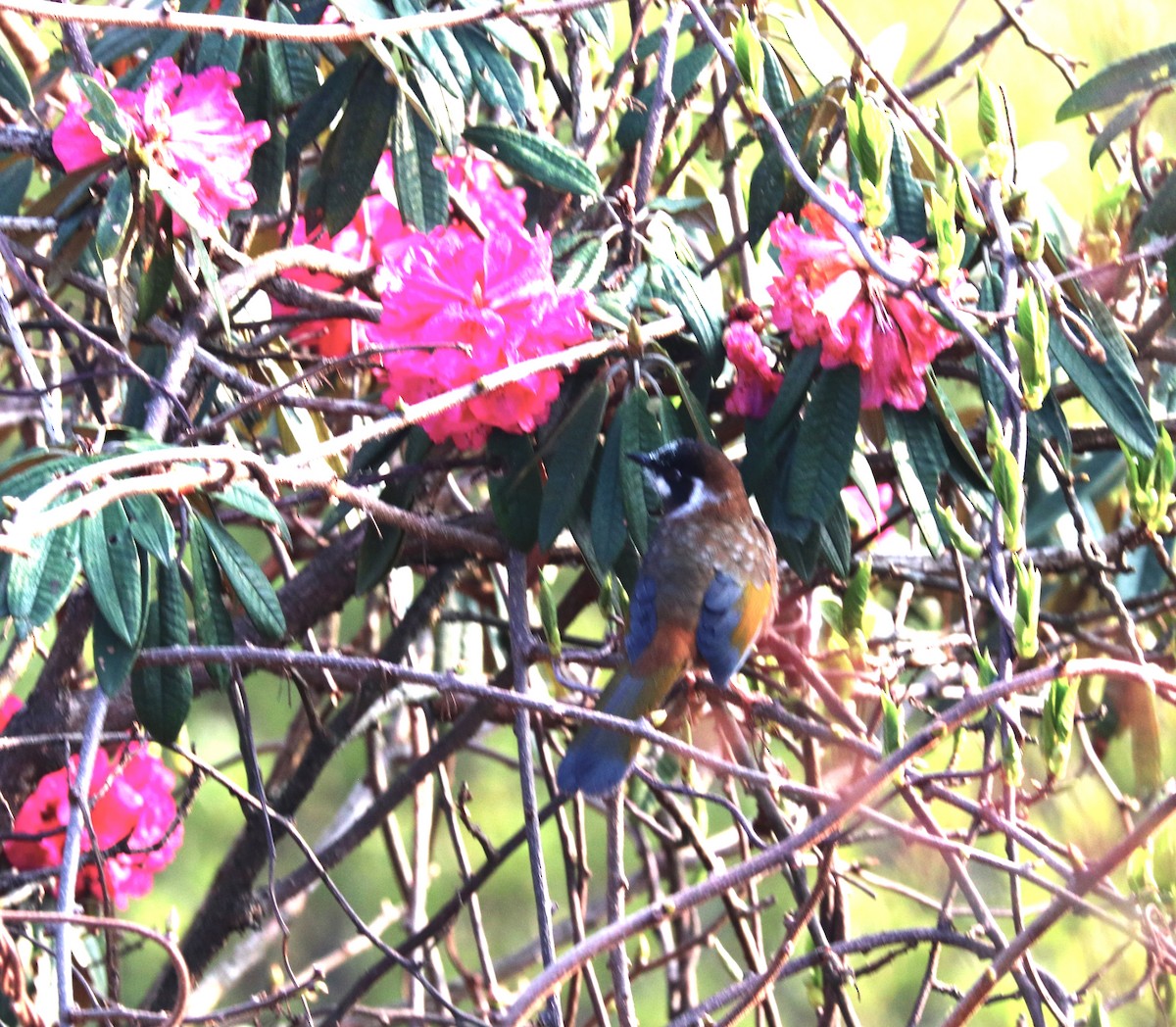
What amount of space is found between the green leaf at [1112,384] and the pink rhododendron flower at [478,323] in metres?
0.62

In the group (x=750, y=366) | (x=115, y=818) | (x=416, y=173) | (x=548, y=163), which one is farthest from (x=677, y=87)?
(x=115, y=818)

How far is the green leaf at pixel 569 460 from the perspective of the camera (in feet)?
6.00

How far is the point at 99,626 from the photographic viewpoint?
161 centimetres

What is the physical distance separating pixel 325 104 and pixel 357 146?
0.37ft

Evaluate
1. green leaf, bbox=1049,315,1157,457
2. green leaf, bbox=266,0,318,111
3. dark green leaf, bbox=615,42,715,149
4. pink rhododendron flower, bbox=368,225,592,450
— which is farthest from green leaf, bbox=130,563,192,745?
green leaf, bbox=1049,315,1157,457

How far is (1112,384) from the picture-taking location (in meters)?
1.78

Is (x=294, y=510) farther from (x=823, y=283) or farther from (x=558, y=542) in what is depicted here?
(x=823, y=283)

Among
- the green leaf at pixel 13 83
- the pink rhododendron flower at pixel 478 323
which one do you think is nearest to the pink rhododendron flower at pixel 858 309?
the pink rhododendron flower at pixel 478 323

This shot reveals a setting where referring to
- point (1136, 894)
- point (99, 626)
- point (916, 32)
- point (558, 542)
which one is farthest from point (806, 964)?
point (916, 32)

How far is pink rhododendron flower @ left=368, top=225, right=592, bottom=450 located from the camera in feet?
5.74

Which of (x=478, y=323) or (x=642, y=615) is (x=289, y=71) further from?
(x=642, y=615)

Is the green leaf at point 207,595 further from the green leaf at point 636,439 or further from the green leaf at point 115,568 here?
the green leaf at point 636,439

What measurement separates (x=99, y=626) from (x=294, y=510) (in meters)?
0.95

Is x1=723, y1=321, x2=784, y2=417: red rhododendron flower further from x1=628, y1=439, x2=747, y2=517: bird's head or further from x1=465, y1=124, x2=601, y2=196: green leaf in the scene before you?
x1=465, y1=124, x2=601, y2=196: green leaf
